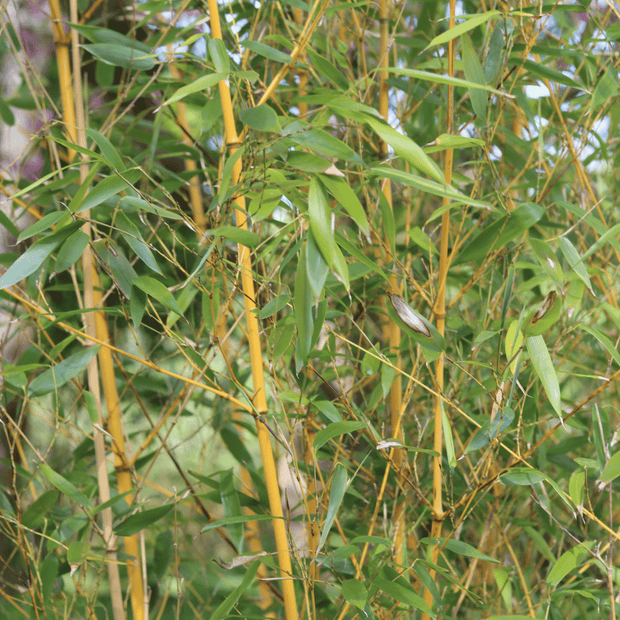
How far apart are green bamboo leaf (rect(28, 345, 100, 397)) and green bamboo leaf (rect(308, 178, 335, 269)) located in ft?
1.17

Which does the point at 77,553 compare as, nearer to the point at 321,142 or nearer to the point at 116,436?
the point at 116,436

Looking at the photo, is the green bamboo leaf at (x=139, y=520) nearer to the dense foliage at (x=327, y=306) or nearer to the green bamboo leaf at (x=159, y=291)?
the dense foliage at (x=327, y=306)

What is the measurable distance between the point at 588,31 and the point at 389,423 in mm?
753

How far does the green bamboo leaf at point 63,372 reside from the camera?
0.62 metres

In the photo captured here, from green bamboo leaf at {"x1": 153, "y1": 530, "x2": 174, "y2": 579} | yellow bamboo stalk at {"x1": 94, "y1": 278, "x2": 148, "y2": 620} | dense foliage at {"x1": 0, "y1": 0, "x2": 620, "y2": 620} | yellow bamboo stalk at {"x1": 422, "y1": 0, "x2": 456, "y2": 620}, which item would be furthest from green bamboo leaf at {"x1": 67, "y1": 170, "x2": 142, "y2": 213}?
green bamboo leaf at {"x1": 153, "y1": 530, "x2": 174, "y2": 579}

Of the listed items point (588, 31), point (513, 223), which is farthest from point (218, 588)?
point (588, 31)

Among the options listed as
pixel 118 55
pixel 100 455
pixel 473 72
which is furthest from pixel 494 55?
pixel 100 455

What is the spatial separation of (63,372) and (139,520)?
0.21 meters

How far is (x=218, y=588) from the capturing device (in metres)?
0.93

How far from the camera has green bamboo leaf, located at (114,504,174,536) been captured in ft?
2.23

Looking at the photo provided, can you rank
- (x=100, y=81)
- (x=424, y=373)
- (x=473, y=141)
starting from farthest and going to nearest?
(x=100, y=81), (x=424, y=373), (x=473, y=141)

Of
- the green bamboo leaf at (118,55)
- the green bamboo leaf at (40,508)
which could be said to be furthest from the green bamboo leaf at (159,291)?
the green bamboo leaf at (40,508)

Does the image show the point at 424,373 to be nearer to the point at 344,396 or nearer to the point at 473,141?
the point at 344,396

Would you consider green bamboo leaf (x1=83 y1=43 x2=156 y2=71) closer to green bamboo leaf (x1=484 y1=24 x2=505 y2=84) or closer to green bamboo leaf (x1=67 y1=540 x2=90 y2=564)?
green bamboo leaf (x1=484 y1=24 x2=505 y2=84)
